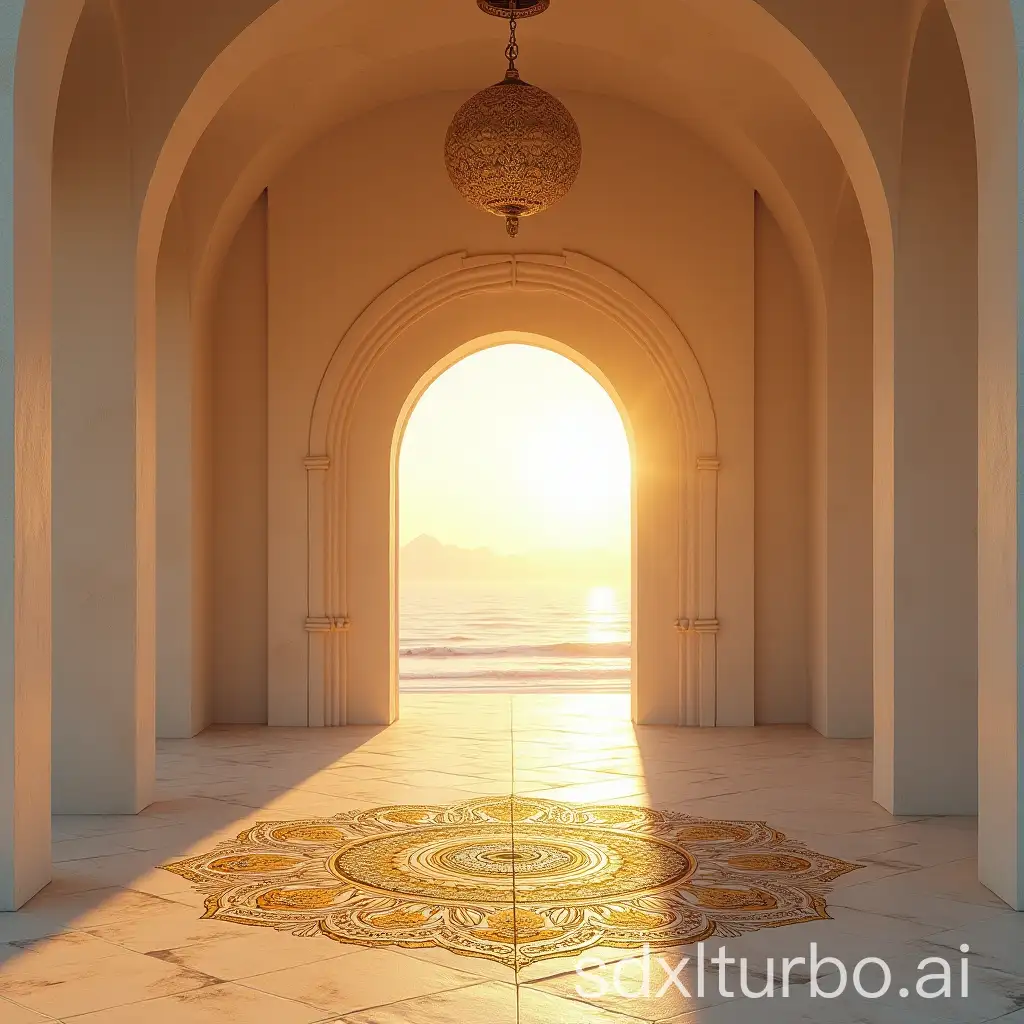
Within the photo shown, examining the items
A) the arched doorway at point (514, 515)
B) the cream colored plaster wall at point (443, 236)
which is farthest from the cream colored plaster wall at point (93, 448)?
the arched doorway at point (514, 515)

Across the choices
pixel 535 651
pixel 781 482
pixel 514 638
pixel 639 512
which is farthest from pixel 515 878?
pixel 514 638

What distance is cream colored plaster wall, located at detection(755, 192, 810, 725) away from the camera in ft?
32.4

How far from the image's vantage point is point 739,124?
8.95 m

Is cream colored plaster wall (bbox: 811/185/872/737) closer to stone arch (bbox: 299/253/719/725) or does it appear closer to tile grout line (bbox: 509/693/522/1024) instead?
stone arch (bbox: 299/253/719/725)

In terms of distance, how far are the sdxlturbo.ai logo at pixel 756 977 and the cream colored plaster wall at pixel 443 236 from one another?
6.19 m

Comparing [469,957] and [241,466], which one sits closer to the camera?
[469,957]

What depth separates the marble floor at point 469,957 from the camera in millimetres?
3629

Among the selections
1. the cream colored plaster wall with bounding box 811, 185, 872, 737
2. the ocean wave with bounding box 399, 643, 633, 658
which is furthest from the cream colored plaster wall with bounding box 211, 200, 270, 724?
the ocean wave with bounding box 399, 643, 633, 658

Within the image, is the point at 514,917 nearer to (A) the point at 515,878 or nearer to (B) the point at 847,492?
(A) the point at 515,878

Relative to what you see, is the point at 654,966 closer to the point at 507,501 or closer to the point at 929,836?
the point at 929,836

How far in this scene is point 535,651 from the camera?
76.2 feet

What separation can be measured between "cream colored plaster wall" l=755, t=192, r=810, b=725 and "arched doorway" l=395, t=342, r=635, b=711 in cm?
1170

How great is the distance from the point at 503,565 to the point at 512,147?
40202 millimetres

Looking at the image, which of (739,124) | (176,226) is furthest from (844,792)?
(176,226)
